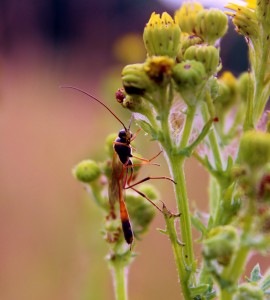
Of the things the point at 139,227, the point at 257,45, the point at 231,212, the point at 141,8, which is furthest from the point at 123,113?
the point at 141,8

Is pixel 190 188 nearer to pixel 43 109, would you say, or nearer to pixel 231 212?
pixel 43 109

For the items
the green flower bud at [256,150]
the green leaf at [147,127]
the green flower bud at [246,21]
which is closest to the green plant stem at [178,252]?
the green leaf at [147,127]

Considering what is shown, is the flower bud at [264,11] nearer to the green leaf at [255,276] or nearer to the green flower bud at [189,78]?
the green flower bud at [189,78]

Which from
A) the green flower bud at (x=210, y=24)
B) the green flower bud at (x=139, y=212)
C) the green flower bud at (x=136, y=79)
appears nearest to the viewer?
the green flower bud at (x=136, y=79)

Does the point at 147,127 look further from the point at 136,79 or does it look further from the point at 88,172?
the point at 88,172

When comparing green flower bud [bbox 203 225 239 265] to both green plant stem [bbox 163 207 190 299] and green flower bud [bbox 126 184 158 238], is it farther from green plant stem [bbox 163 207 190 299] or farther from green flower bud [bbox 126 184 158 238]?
green flower bud [bbox 126 184 158 238]

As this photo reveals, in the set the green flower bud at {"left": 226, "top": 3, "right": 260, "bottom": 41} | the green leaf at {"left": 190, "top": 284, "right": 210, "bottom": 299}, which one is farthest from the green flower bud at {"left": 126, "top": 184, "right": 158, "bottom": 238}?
the green flower bud at {"left": 226, "top": 3, "right": 260, "bottom": 41}
